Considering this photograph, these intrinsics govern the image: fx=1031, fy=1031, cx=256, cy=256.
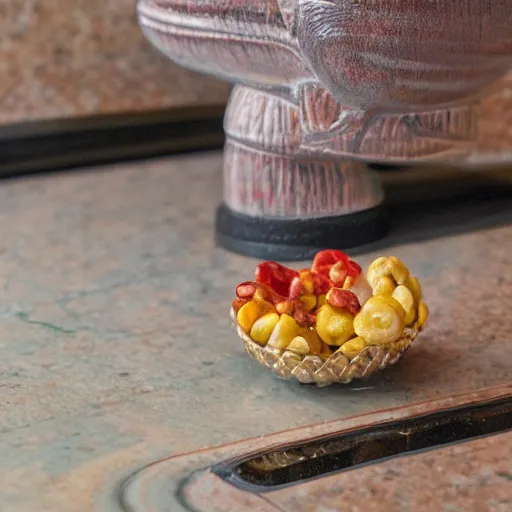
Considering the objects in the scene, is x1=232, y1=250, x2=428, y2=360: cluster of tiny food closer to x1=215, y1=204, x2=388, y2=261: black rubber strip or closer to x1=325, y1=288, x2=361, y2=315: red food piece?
x1=325, y1=288, x2=361, y2=315: red food piece

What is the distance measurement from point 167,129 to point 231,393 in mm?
1345

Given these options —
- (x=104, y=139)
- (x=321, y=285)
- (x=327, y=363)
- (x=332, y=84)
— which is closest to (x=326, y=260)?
(x=321, y=285)

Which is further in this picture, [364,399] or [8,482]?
[364,399]

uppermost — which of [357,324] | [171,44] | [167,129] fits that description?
[171,44]

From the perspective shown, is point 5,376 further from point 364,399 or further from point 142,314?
point 364,399

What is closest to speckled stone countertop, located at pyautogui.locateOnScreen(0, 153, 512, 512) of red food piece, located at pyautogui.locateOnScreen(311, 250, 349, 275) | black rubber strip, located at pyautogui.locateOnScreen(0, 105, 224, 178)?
red food piece, located at pyautogui.locateOnScreen(311, 250, 349, 275)

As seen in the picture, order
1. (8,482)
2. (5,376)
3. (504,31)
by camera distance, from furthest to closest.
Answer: (504,31)
(5,376)
(8,482)

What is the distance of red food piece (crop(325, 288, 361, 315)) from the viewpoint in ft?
3.98

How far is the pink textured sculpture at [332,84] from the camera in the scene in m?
1.42

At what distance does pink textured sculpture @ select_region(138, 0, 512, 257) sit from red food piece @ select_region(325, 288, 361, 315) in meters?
0.37

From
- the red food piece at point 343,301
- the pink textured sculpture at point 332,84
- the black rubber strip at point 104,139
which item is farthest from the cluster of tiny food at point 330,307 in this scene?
the black rubber strip at point 104,139

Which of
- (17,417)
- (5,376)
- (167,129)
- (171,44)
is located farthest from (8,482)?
(167,129)

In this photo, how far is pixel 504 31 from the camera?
1.46 m

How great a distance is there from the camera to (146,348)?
1.39 meters
